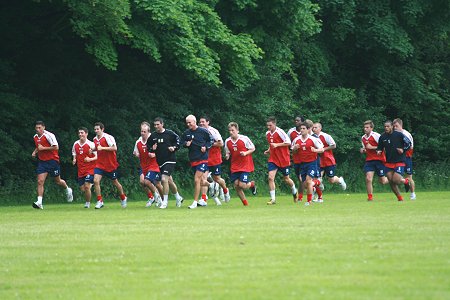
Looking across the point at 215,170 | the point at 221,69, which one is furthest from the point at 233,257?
the point at 221,69

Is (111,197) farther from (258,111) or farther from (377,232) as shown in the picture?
(377,232)

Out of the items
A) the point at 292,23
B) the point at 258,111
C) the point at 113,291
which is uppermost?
the point at 292,23

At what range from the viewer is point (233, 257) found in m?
14.2

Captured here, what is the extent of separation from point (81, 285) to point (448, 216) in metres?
10.4

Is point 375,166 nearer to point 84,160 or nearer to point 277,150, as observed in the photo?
point 277,150

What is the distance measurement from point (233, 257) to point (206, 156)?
1388 cm

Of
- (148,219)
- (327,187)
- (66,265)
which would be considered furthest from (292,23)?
(66,265)

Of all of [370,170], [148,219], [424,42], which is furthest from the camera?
[424,42]

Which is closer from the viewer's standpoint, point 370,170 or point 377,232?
point 377,232

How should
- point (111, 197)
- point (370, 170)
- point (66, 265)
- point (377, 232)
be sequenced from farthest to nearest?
point (111, 197) < point (370, 170) < point (377, 232) < point (66, 265)

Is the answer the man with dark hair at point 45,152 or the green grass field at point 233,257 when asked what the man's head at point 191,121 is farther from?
the green grass field at point 233,257

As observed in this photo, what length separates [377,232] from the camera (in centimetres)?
1717

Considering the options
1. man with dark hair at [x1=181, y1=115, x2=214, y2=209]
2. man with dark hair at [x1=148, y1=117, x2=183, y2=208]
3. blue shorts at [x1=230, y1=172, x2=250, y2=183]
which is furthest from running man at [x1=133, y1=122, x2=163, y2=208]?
blue shorts at [x1=230, y1=172, x2=250, y2=183]

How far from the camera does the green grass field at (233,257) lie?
11.5 metres
